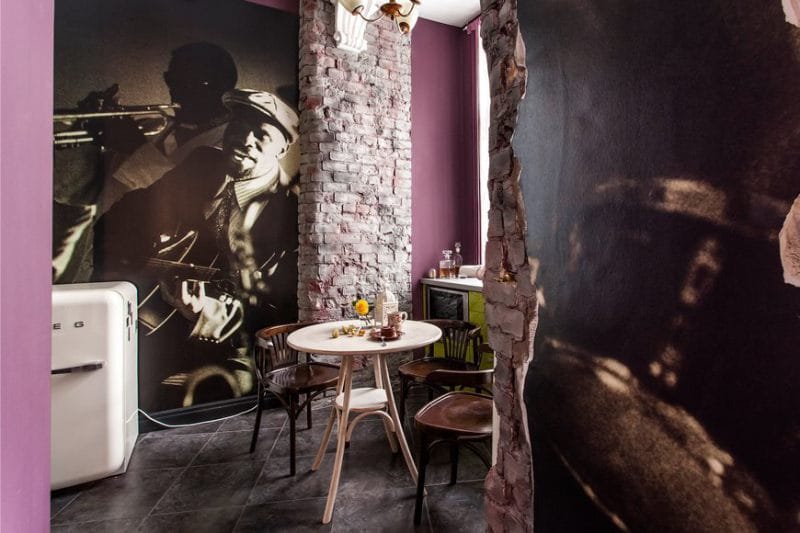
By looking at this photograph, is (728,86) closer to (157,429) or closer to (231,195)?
(231,195)

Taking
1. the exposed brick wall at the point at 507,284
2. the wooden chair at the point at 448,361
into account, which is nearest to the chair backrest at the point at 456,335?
the wooden chair at the point at 448,361

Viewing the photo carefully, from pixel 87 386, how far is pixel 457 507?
2054 millimetres

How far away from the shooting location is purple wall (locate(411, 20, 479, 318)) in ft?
13.3

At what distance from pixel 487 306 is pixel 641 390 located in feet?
1.81

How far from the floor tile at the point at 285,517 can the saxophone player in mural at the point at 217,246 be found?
1371mm

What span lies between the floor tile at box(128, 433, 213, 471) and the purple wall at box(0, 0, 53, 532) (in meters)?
1.38

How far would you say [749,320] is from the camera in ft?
2.12

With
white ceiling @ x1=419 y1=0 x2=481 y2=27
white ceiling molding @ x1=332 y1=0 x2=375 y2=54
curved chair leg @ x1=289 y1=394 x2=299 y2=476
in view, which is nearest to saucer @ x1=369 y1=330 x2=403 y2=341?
curved chair leg @ x1=289 y1=394 x2=299 y2=476

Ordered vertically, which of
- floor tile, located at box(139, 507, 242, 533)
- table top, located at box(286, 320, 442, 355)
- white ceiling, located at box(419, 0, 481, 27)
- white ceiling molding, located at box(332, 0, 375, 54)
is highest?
white ceiling, located at box(419, 0, 481, 27)

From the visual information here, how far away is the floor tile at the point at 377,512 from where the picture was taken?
73.0 inches

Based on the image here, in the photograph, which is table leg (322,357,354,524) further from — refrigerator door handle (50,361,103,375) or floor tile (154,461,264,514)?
refrigerator door handle (50,361,103,375)

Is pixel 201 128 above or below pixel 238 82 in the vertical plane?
below

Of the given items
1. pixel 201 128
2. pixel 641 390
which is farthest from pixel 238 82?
pixel 641 390

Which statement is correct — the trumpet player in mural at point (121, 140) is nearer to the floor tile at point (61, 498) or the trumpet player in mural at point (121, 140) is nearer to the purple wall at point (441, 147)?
the floor tile at point (61, 498)
